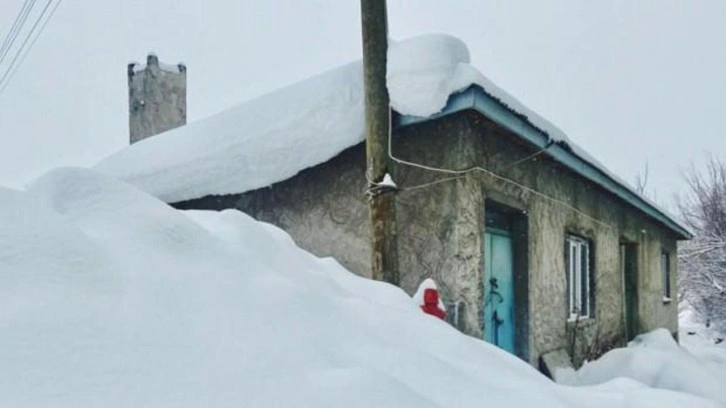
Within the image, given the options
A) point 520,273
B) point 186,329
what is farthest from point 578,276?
point 186,329

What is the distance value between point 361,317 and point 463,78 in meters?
2.75

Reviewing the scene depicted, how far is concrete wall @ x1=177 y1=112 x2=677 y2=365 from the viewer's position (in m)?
5.19

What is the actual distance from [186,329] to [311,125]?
3.61 m

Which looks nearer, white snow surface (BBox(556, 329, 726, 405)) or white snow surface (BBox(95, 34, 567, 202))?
white snow surface (BBox(95, 34, 567, 202))

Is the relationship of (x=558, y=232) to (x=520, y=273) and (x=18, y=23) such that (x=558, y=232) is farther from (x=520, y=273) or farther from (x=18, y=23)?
(x=18, y=23)

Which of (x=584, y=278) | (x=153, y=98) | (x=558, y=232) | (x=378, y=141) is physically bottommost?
(x=584, y=278)

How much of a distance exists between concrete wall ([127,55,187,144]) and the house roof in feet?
7.50

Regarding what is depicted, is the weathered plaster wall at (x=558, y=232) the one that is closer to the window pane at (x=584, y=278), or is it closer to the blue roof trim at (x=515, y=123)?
the window pane at (x=584, y=278)

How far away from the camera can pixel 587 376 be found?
7.02 metres

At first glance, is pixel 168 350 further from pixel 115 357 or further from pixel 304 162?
pixel 304 162

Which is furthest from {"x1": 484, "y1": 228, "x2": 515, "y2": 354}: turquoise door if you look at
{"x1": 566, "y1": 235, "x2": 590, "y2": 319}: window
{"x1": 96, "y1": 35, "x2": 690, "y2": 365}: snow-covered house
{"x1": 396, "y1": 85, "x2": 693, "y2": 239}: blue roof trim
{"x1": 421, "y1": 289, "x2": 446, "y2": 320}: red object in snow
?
{"x1": 421, "y1": 289, "x2": 446, "y2": 320}: red object in snow

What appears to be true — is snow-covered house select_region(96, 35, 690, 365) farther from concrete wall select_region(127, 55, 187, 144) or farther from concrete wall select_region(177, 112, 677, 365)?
concrete wall select_region(127, 55, 187, 144)

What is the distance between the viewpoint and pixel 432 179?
5.32 metres

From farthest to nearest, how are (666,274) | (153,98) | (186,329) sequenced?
(666,274)
(153,98)
(186,329)
